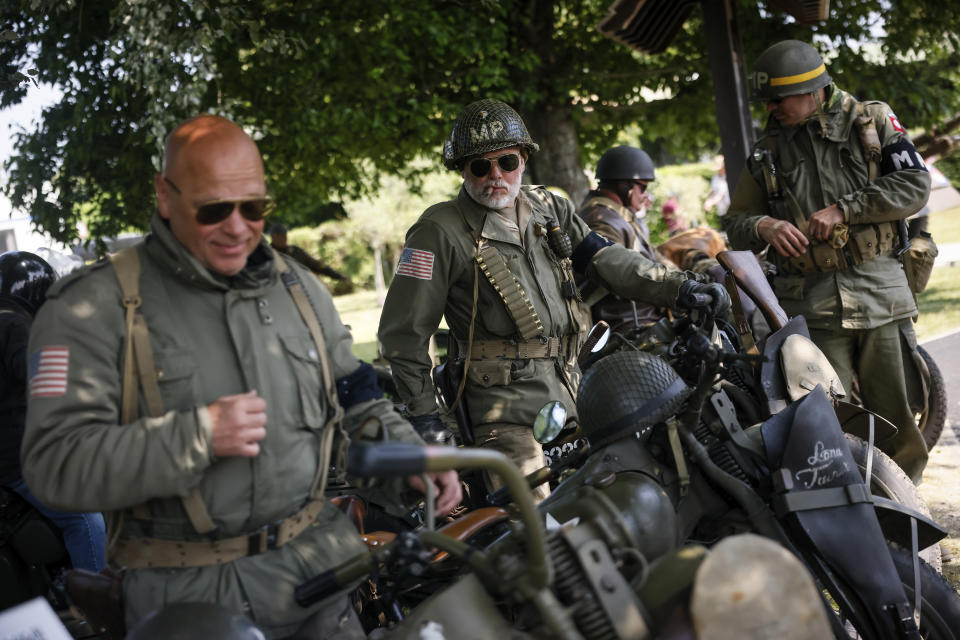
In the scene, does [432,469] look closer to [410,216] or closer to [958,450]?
[958,450]

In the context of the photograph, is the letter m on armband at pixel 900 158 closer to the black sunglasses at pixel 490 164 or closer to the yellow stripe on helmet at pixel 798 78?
the yellow stripe on helmet at pixel 798 78

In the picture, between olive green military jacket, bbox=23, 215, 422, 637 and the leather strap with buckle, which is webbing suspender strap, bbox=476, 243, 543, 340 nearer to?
olive green military jacket, bbox=23, 215, 422, 637

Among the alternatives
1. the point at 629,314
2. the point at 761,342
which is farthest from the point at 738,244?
the point at 761,342

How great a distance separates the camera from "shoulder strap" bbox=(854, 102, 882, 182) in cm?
502

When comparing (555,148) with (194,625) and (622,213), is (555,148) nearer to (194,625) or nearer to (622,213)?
(622,213)

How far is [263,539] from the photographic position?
7.69 feet

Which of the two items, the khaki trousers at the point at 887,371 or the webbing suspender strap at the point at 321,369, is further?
the khaki trousers at the point at 887,371

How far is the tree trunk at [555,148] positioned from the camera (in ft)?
33.0

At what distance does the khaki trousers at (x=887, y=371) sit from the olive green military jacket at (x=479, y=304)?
1.70m

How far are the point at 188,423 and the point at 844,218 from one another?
382cm

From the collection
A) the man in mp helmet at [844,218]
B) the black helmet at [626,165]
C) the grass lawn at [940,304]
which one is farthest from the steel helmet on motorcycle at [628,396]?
the grass lawn at [940,304]

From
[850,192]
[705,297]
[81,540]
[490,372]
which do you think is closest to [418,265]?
[490,372]

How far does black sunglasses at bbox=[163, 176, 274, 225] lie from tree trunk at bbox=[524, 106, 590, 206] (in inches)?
308

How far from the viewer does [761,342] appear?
3930 millimetres
